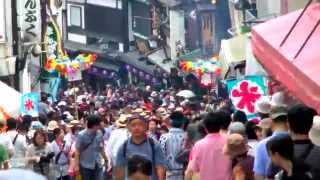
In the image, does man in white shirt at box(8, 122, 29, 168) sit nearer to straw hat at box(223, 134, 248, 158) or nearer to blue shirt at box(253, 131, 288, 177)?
straw hat at box(223, 134, 248, 158)

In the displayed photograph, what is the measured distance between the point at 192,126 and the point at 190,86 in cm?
3222

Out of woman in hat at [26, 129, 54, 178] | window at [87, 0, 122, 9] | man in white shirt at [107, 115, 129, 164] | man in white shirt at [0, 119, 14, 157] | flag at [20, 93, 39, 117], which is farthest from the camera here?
window at [87, 0, 122, 9]

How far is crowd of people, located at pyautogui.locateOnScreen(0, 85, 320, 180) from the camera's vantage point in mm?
7914

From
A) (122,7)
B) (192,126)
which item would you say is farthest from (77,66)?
(192,126)

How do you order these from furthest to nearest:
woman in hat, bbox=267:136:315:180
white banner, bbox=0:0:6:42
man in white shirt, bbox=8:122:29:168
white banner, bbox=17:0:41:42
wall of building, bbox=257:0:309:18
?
1. white banner, bbox=17:0:41:42
2. white banner, bbox=0:0:6:42
3. wall of building, bbox=257:0:309:18
4. man in white shirt, bbox=8:122:29:168
5. woman in hat, bbox=267:136:315:180

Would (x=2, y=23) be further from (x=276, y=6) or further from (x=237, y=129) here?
(x=237, y=129)

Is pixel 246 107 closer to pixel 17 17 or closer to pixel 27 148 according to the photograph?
pixel 27 148

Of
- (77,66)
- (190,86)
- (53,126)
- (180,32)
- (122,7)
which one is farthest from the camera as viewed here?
(122,7)

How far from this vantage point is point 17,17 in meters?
34.4

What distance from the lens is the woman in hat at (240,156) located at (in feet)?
30.8

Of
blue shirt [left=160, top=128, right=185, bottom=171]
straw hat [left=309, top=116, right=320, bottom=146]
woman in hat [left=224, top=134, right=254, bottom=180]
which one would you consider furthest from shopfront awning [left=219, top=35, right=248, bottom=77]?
straw hat [left=309, top=116, right=320, bottom=146]

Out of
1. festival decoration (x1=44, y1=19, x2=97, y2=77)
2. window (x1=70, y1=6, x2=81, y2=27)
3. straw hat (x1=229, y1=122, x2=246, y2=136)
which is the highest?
window (x1=70, y1=6, x2=81, y2=27)

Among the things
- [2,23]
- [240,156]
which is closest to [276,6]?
[2,23]

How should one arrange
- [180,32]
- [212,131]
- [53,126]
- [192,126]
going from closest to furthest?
[212,131] < [192,126] < [53,126] < [180,32]
